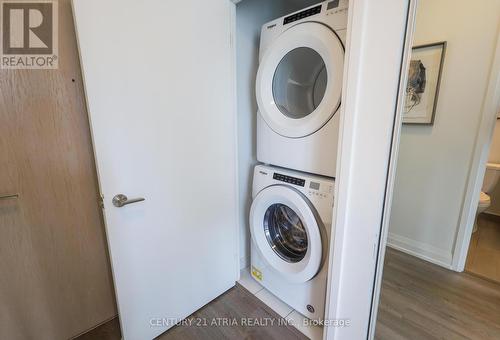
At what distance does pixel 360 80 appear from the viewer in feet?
2.87

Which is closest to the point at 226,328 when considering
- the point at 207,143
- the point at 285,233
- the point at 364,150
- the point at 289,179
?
the point at 285,233

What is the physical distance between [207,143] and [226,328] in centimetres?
112

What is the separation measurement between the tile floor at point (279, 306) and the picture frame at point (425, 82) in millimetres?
1733

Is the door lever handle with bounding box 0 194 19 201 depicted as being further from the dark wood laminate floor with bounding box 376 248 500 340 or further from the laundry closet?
the dark wood laminate floor with bounding box 376 248 500 340

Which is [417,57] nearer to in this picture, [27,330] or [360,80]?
[360,80]

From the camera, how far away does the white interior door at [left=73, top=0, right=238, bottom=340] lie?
952mm

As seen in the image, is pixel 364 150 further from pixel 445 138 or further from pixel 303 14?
pixel 445 138

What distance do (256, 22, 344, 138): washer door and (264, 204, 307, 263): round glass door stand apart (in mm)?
536

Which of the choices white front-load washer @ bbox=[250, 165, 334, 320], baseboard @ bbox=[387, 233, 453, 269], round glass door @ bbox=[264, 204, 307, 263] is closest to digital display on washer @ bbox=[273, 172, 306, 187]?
white front-load washer @ bbox=[250, 165, 334, 320]

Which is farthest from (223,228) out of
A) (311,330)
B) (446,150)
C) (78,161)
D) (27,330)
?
(446,150)

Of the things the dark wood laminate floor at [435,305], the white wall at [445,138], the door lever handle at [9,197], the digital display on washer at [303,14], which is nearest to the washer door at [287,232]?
the dark wood laminate floor at [435,305]

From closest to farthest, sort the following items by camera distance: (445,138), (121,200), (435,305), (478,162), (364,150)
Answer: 1. (364,150)
2. (121,200)
3. (435,305)
4. (478,162)
5. (445,138)

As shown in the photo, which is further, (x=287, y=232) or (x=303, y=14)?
(x=287, y=232)

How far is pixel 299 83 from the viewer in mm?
1440
